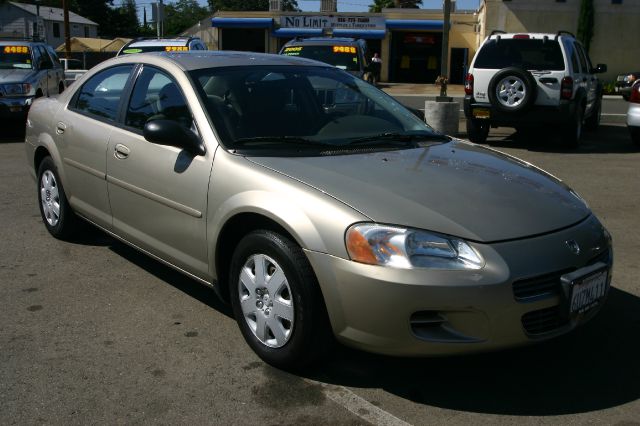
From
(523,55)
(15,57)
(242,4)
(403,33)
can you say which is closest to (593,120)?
(523,55)

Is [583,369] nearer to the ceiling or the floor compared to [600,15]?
nearer to the floor

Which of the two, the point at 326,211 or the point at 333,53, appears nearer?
the point at 326,211

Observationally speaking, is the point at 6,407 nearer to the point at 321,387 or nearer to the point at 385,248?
the point at 321,387

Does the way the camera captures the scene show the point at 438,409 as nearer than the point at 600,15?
Yes

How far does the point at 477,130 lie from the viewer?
40.4 ft

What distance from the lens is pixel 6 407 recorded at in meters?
3.25

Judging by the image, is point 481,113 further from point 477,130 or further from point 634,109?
point 634,109

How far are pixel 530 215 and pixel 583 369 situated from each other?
91cm

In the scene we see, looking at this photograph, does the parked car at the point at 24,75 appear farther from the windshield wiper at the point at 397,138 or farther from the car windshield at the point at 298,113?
the windshield wiper at the point at 397,138

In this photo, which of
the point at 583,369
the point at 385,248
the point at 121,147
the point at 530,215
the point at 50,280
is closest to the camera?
the point at 385,248

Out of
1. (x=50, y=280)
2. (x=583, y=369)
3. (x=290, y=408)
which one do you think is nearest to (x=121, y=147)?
(x=50, y=280)

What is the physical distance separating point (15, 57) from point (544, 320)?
13.2 metres

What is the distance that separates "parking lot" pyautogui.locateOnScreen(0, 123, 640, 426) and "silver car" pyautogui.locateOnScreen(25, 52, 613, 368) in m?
0.28

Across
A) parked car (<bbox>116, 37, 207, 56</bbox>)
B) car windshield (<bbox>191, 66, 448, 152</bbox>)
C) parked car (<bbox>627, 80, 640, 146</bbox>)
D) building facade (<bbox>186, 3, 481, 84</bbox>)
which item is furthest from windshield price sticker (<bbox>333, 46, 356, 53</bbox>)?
building facade (<bbox>186, 3, 481, 84</bbox>)
